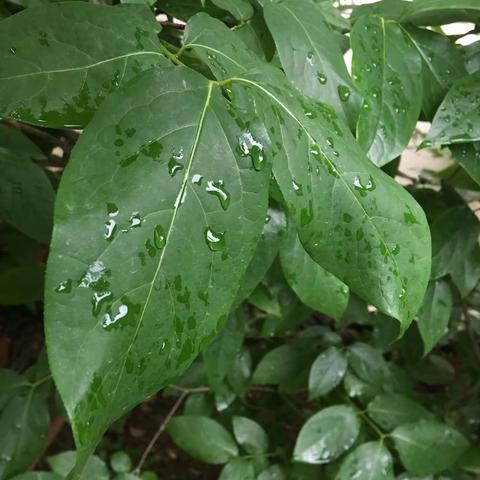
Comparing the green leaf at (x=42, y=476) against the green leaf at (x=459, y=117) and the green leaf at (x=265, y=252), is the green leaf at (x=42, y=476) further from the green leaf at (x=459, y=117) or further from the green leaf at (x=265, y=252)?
the green leaf at (x=459, y=117)

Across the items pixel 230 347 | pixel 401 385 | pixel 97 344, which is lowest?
pixel 401 385

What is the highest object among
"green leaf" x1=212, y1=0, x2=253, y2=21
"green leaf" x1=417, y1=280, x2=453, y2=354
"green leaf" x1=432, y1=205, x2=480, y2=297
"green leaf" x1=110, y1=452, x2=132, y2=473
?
"green leaf" x1=212, y1=0, x2=253, y2=21

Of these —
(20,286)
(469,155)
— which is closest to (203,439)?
(20,286)

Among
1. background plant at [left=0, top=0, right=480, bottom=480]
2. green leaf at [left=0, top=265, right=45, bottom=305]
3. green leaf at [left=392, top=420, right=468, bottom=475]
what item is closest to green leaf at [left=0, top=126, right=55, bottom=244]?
background plant at [left=0, top=0, right=480, bottom=480]

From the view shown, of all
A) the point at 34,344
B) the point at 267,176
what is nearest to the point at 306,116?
the point at 267,176

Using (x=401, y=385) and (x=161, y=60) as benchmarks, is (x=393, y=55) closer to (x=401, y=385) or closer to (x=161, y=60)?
(x=161, y=60)

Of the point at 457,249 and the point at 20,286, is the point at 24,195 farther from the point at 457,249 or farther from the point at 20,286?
the point at 457,249

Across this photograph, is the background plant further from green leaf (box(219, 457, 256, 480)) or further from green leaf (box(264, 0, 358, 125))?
green leaf (box(219, 457, 256, 480))

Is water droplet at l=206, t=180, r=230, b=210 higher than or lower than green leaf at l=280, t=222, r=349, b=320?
higher
